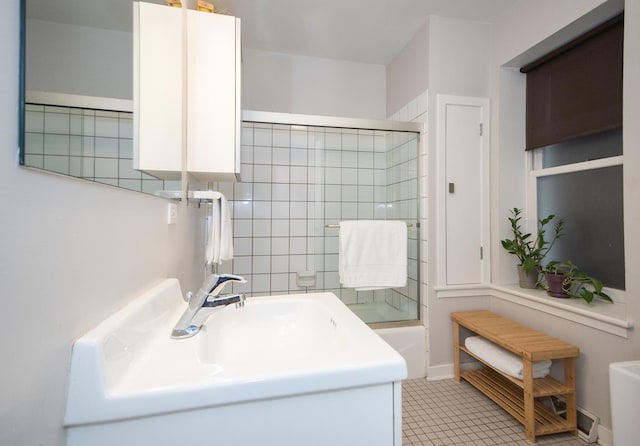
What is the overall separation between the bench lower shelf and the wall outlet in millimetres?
1823

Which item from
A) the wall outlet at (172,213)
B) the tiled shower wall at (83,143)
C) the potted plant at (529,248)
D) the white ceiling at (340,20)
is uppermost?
the white ceiling at (340,20)

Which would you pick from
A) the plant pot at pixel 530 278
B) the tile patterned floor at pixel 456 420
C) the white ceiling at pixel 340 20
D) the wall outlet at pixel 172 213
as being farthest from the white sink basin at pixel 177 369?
the white ceiling at pixel 340 20

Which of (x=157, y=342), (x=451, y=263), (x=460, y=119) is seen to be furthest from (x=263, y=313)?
(x=460, y=119)

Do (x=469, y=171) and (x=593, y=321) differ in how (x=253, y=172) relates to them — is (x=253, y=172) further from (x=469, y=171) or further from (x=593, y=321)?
(x=593, y=321)

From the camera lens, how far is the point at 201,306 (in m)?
0.75

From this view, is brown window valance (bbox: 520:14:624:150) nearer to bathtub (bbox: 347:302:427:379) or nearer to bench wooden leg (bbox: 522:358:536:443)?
bench wooden leg (bbox: 522:358:536:443)

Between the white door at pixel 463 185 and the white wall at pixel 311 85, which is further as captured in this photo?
the white wall at pixel 311 85

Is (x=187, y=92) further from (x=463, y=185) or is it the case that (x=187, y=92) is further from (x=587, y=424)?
(x=587, y=424)

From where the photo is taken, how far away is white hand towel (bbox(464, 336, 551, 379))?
1.36 meters

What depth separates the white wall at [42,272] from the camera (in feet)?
1.10

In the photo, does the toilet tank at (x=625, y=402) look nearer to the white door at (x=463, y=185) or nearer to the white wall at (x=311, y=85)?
the white door at (x=463, y=185)

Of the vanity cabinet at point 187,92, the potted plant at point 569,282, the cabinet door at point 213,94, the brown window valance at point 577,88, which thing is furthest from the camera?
the potted plant at point 569,282

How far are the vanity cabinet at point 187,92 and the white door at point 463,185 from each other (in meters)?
1.39

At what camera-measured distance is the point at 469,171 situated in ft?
6.25
